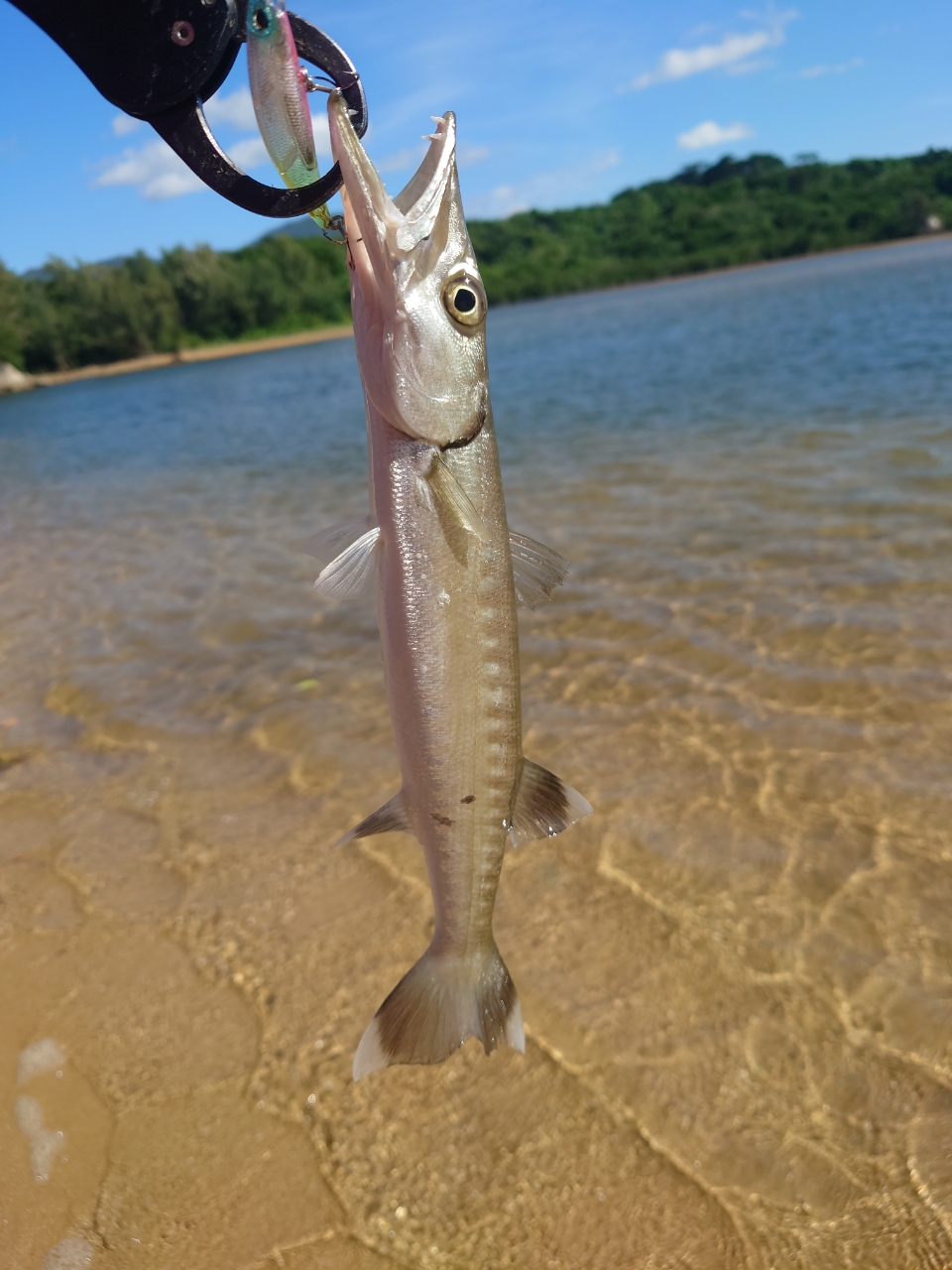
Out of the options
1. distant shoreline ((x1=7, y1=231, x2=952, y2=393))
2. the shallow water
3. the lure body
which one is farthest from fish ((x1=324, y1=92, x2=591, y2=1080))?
distant shoreline ((x1=7, y1=231, x2=952, y2=393))

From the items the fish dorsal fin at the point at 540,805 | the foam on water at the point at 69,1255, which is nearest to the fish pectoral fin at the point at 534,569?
the fish dorsal fin at the point at 540,805

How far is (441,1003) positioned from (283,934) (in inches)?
66.9

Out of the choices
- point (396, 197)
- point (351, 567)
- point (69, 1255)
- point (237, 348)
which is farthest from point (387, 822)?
point (237, 348)

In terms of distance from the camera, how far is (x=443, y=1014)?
A: 240cm

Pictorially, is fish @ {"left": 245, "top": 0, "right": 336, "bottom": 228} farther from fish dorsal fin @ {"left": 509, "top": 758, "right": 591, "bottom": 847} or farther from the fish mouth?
fish dorsal fin @ {"left": 509, "top": 758, "right": 591, "bottom": 847}

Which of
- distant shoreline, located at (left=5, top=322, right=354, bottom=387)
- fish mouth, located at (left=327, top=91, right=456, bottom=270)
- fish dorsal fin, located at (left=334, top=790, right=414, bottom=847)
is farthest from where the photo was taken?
distant shoreline, located at (left=5, top=322, right=354, bottom=387)

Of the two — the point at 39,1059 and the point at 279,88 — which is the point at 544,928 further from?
the point at 279,88

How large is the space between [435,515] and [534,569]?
295mm

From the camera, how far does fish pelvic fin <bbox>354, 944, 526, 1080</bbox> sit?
2.39m

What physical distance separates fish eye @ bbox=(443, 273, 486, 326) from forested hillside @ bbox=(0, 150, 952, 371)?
88.3 m

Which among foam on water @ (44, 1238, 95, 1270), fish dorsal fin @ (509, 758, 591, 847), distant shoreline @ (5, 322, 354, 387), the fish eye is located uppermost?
the fish eye

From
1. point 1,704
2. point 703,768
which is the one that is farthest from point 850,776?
point 1,704

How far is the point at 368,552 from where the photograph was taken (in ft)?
6.77

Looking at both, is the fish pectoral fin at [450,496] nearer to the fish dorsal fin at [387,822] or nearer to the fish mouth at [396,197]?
the fish mouth at [396,197]
